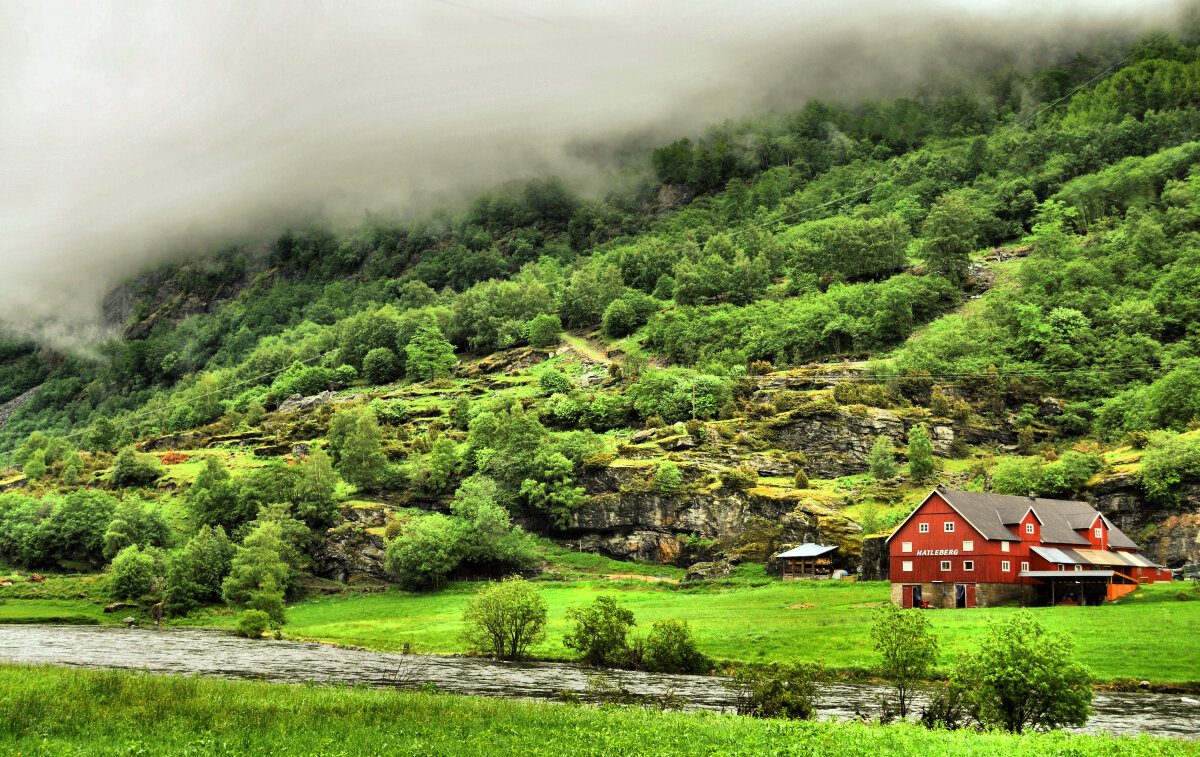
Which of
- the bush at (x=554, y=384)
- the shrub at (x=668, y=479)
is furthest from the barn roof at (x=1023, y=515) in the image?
the bush at (x=554, y=384)

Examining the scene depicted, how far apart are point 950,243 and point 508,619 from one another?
422 feet

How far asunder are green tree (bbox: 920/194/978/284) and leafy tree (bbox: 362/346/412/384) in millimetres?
120480

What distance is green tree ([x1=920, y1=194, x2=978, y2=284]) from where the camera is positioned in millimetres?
159625

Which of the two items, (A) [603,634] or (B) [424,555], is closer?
(A) [603,634]

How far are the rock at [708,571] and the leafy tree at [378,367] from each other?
400 feet

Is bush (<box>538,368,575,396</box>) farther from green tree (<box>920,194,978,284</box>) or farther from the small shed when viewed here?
green tree (<box>920,194,978,284</box>)

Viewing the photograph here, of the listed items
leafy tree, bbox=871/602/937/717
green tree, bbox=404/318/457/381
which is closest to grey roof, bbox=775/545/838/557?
leafy tree, bbox=871/602/937/717

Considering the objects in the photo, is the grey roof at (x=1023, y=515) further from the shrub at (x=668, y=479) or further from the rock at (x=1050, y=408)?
the rock at (x=1050, y=408)

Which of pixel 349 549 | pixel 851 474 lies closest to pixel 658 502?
pixel 851 474

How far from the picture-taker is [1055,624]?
5562cm

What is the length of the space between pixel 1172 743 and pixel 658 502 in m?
78.3

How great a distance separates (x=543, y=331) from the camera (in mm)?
187500

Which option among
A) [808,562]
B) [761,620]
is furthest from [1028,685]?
[808,562]

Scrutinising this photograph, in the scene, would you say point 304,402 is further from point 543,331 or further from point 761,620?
point 761,620
